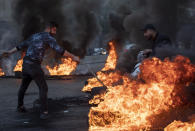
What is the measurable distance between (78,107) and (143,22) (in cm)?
896

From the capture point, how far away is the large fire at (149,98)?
4.94m

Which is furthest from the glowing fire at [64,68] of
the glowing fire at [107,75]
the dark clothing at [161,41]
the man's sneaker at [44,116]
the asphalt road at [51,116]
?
the dark clothing at [161,41]

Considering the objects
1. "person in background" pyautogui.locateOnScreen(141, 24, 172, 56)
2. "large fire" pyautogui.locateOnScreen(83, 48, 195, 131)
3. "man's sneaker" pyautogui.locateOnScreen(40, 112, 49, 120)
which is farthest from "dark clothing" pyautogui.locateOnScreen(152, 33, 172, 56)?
"man's sneaker" pyautogui.locateOnScreen(40, 112, 49, 120)

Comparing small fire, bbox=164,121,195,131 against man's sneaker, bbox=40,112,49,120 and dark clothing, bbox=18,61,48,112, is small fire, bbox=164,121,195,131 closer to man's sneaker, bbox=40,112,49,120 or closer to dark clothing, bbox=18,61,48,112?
man's sneaker, bbox=40,112,49,120

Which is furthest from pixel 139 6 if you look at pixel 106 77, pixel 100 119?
pixel 100 119

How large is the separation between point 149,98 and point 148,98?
0.02 meters

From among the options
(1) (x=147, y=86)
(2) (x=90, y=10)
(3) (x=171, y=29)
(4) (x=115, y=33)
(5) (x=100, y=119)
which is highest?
(2) (x=90, y=10)

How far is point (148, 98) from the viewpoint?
16.4 ft

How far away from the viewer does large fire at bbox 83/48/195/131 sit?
16.2 feet

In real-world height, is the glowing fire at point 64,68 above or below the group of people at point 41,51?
above

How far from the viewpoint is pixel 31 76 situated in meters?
6.46

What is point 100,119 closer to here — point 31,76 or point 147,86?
point 147,86

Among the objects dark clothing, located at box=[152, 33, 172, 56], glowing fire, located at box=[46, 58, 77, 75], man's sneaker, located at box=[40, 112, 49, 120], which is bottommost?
man's sneaker, located at box=[40, 112, 49, 120]

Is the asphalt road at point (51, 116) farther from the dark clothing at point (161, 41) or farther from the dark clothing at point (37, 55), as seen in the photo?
the dark clothing at point (161, 41)
